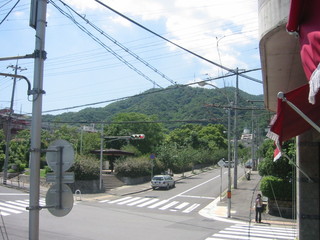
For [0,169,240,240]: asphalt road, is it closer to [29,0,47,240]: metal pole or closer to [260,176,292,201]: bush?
[260,176,292,201]: bush

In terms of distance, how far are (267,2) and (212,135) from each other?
102 m

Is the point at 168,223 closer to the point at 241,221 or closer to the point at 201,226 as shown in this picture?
the point at 201,226

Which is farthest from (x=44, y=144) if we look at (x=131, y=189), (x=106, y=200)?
(x=106, y=200)

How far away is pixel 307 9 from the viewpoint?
13.9 feet

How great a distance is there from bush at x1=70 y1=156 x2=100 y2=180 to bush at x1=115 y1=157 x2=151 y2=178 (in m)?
6.06

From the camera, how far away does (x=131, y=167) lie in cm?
4159

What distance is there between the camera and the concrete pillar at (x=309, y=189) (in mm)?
8305

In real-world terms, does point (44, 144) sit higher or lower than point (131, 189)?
higher

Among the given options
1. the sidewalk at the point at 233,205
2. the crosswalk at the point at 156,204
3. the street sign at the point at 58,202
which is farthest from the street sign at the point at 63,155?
the crosswalk at the point at 156,204

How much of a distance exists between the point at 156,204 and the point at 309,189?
19.8 m

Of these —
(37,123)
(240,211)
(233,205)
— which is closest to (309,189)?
(37,123)

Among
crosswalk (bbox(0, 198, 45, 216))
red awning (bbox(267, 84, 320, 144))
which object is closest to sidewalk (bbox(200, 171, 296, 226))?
crosswalk (bbox(0, 198, 45, 216))

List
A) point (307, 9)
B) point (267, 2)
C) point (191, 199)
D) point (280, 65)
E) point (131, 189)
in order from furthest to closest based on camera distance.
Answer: point (131, 189), point (191, 199), point (280, 65), point (267, 2), point (307, 9)

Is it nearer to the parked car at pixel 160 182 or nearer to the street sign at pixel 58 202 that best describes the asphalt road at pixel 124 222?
the street sign at pixel 58 202
